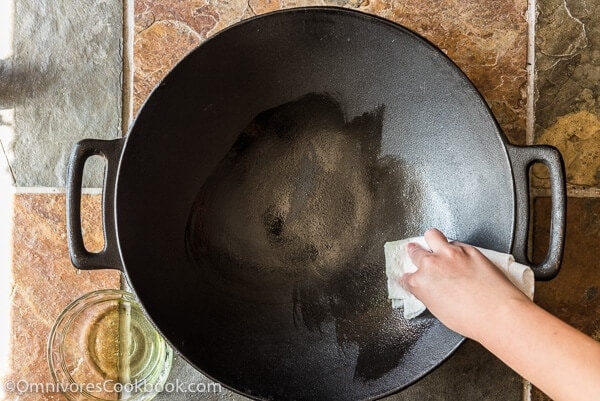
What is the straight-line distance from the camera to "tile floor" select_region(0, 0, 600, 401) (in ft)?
2.58

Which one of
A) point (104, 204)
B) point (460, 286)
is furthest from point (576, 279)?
A: point (104, 204)

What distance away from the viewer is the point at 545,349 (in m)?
0.53

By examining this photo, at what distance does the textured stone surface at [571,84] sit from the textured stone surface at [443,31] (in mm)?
27

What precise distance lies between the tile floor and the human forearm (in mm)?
242

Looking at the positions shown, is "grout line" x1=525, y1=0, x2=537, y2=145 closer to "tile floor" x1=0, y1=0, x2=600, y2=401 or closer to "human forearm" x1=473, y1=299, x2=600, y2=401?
"tile floor" x1=0, y1=0, x2=600, y2=401

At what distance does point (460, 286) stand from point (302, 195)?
271mm

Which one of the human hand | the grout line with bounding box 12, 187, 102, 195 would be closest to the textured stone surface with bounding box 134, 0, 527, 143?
the grout line with bounding box 12, 187, 102, 195

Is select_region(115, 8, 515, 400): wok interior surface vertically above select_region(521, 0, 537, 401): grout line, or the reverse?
select_region(521, 0, 537, 401): grout line

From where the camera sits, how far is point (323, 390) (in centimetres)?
74

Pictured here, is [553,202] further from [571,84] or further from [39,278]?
[39,278]

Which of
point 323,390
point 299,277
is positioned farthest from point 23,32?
point 323,390

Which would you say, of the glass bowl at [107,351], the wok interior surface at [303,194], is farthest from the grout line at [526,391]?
the glass bowl at [107,351]

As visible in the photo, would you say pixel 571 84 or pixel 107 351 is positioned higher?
pixel 571 84

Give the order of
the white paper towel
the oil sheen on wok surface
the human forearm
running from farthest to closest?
the oil sheen on wok surface
the white paper towel
the human forearm
